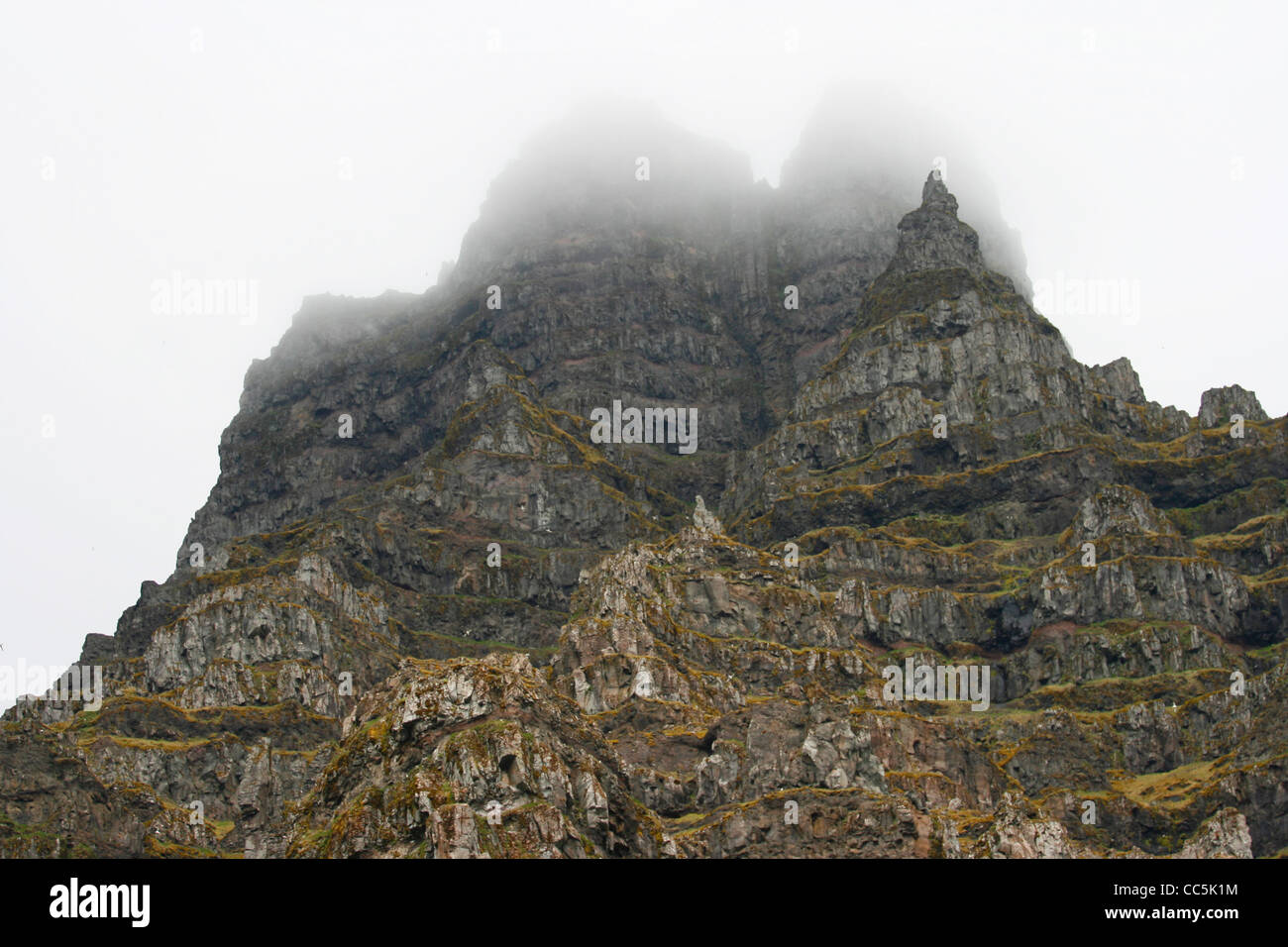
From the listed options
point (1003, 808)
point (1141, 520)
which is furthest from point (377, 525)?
point (1003, 808)

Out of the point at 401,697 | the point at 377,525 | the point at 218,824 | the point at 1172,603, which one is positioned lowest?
the point at 218,824

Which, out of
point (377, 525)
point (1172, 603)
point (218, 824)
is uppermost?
point (377, 525)

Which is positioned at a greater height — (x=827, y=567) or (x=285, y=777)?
(x=827, y=567)

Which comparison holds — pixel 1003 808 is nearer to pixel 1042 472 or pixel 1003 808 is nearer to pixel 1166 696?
pixel 1166 696

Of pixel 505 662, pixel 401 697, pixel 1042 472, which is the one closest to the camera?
pixel 401 697

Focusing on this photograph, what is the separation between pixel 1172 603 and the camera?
162 metres

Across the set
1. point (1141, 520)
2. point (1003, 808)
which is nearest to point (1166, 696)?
point (1141, 520)

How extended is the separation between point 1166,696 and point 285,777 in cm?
8086

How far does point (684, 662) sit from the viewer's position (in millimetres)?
141250
